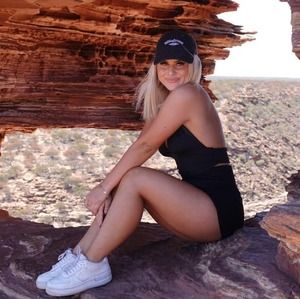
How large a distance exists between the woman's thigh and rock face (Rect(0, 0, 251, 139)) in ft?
9.08

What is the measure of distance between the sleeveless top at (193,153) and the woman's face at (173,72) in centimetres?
28

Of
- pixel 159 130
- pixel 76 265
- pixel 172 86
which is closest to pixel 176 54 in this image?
pixel 172 86

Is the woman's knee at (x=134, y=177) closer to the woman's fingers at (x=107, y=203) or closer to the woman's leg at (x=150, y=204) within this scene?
the woman's leg at (x=150, y=204)

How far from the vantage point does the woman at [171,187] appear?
3783mm

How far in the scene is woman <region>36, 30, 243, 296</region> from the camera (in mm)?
3783

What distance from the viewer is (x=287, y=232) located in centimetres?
347

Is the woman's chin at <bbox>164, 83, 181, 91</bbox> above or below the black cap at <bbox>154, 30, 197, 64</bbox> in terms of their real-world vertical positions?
below

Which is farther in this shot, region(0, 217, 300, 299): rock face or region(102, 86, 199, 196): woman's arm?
region(102, 86, 199, 196): woman's arm

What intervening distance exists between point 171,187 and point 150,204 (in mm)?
183

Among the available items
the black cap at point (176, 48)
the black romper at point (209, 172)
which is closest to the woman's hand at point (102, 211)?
the black romper at point (209, 172)

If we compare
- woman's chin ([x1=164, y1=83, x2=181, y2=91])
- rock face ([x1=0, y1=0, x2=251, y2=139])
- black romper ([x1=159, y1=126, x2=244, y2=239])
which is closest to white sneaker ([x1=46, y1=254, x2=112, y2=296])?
black romper ([x1=159, y1=126, x2=244, y2=239])

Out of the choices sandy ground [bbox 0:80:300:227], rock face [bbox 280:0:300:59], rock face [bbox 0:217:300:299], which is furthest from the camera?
sandy ground [bbox 0:80:300:227]

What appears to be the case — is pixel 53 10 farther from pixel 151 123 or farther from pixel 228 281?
pixel 228 281

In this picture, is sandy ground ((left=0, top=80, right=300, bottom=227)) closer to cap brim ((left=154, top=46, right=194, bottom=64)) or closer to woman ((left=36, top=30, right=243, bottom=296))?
woman ((left=36, top=30, right=243, bottom=296))
